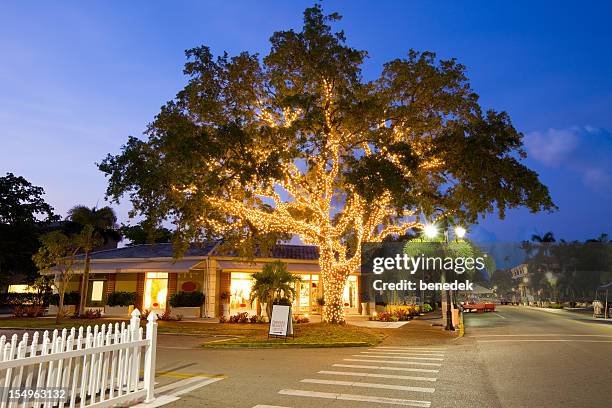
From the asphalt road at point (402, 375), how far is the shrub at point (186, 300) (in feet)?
47.2

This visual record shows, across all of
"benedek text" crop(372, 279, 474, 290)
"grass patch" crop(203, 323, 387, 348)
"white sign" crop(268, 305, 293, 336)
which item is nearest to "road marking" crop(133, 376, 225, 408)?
"grass patch" crop(203, 323, 387, 348)

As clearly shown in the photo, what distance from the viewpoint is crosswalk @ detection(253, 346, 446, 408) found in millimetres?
7703

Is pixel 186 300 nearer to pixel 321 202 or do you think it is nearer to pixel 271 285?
pixel 271 285

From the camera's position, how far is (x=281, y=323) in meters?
16.9

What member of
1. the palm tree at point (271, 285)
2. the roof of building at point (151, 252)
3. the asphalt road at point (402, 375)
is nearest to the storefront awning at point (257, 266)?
the roof of building at point (151, 252)

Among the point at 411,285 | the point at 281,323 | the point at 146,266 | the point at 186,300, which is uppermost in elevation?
the point at 146,266

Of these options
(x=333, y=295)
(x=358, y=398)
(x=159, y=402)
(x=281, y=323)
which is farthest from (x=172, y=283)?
(x=358, y=398)

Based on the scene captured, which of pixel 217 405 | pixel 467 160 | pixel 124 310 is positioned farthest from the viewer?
pixel 124 310

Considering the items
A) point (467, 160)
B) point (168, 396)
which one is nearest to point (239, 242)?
point (467, 160)

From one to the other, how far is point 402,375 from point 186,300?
22251mm

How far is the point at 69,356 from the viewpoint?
6.07 meters

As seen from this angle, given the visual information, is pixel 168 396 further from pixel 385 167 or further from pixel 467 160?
pixel 467 160

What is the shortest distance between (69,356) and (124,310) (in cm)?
2718

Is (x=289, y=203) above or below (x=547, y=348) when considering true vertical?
above
